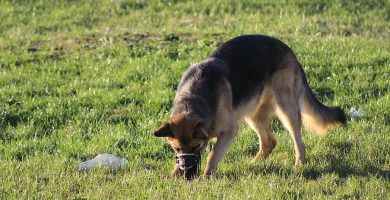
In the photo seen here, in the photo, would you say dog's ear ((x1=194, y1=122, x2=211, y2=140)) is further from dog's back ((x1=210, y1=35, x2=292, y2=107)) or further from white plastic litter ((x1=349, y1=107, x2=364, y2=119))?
white plastic litter ((x1=349, y1=107, x2=364, y2=119))

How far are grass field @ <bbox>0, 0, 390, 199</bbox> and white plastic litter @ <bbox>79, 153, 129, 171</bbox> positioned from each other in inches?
5.8

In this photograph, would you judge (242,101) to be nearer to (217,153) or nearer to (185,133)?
(217,153)

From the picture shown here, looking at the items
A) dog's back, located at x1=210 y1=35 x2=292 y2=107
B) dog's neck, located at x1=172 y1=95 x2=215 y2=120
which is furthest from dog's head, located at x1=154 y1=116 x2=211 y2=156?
dog's back, located at x1=210 y1=35 x2=292 y2=107

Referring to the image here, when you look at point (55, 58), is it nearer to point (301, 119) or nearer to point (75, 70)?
point (75, 70)

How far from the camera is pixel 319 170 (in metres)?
7.58

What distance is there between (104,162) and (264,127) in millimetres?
1919

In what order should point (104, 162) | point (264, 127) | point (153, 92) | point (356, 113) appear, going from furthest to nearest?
point (153, 92) → point (356, 113) → point (264, 127) → point (104, 162)

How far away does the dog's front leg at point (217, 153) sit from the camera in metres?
7.57

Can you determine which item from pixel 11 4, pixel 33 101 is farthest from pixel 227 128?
pixel 11 4

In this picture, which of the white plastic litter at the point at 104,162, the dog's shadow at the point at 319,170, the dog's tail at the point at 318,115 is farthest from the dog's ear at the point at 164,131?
the dog's tail at the point at 318,115

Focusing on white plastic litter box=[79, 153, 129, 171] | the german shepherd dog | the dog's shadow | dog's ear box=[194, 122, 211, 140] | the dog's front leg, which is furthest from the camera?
white plastic litter box=[79, 153, 129, 171]

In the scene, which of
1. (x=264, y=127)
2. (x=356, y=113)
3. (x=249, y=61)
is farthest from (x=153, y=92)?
(x=356, y=113)

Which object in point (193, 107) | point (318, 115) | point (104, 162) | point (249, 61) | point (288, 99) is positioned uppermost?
point (249, 61)

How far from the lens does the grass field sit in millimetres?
7105
